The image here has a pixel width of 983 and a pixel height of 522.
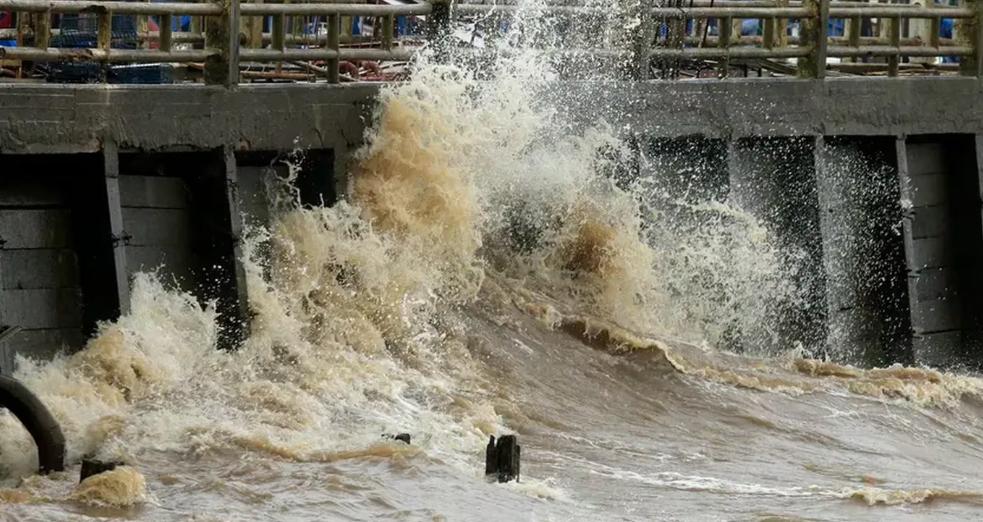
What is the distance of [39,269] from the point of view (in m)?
13.3

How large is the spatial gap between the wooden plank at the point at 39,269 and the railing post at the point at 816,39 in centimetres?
668

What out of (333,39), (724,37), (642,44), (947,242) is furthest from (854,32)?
(333,39)

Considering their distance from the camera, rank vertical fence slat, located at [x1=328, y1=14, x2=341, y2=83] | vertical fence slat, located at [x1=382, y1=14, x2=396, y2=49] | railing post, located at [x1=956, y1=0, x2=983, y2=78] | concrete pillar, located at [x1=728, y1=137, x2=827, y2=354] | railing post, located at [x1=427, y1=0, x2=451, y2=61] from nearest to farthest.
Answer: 1. vertical fence slat, located at [x1=328, y1=14, x2=341, y2=83]
2. vertical fence slat, located at [x1=382, y1=14, x2=396, y2=49]
3. railing post, located at [x1=427, y1=0, x2=451, y2=61]
4. concrete pillar, located at [x1=728, y1=137, x2=827, y2=354]
5. railing post, located at [x1=956, y1=0, x2=983, y2=78]

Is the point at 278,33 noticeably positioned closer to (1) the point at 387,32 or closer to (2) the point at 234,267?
(1) the point at 387,32

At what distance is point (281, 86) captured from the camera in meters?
14.4

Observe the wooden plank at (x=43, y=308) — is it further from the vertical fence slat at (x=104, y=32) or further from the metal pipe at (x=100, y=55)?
the vertical fence slat at (x=104, y=32)

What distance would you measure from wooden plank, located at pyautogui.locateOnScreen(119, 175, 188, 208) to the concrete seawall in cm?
1

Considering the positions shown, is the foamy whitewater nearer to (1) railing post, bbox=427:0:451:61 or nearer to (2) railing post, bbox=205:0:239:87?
(1) railing post, bbox=427:0:451:61

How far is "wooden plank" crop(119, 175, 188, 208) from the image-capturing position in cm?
1374

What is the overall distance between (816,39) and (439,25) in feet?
11.9

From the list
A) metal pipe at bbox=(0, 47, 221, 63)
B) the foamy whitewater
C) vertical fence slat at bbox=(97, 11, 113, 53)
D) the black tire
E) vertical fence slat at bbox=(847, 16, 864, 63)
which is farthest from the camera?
vertical fence slat at bbox=(847, 16, 864, 63)

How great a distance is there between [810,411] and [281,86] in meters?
4.51

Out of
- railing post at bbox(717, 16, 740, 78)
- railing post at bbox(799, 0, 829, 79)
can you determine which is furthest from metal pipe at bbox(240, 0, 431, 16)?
railing post at bbox(799, 0, 829, 79)

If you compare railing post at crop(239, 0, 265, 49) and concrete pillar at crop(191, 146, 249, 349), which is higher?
railing post at crop(239, 0, 265, 49)
